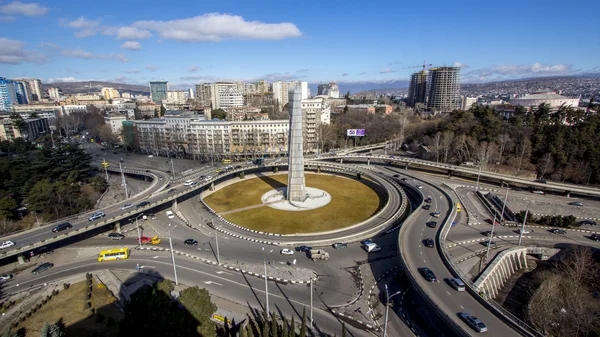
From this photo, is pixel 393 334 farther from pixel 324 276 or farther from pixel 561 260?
pixel 561 260

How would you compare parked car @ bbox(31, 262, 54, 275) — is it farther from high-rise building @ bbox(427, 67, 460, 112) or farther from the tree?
high-rise building @ bbox(427, 67, 460, 112)

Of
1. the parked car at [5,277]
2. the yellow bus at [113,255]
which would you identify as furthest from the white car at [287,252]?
the parked car at [5,277]

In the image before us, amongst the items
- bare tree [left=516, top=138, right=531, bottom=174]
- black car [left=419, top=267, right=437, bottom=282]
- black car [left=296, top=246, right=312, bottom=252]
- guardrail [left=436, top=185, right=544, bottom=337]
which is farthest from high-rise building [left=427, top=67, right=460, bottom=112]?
black car [left=419, top=267, right=437, bottom=282]

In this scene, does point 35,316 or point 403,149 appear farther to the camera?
point 403,149

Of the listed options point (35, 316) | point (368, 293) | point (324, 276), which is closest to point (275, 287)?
point (324, 276)

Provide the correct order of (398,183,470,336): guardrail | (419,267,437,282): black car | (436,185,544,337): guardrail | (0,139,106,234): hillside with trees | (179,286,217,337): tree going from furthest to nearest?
(0,139,106,234): hillside with trees → (419,267,437,282): black car → (179,286,217,337): tree → (398,183,470,336): guardrail → (436,185,544,337): guardrail

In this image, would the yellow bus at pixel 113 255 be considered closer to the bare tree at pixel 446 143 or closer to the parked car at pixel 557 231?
the parked car at pixel 557 231

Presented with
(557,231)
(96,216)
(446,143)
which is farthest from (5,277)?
(446,143)
